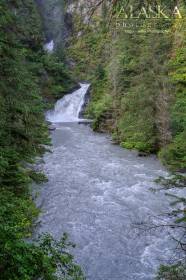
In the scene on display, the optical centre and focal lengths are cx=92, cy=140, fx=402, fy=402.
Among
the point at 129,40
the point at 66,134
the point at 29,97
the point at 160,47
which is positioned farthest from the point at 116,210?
the point at 129,40

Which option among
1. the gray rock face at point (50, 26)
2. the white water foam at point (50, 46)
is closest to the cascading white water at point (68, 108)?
the white water foam at point (50, 46)

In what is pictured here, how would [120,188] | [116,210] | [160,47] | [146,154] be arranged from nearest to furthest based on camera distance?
[116,210], [120,188], [146,154], [160,47]

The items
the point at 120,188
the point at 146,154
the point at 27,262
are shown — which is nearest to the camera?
the point at 27,262

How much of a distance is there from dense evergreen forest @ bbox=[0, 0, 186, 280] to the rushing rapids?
83cm

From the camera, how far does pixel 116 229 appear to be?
493 inches

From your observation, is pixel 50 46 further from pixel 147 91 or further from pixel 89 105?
pixel 147 91

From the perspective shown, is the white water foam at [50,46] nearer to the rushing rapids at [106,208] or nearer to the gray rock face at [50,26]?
the gray rock face at [50,26]

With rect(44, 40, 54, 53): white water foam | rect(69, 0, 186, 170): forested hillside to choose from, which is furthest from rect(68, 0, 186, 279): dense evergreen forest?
rect(44, 40, 54, 53): white water foam

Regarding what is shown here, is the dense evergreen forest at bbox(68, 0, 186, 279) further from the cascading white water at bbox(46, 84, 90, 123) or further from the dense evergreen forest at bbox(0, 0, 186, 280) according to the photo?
the cascading white water at bbox(46, 84, 90, 123)

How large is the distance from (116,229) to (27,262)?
8.20 m

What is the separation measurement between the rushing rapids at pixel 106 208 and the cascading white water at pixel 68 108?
52.2ft

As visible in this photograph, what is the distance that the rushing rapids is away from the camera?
10.6 metres

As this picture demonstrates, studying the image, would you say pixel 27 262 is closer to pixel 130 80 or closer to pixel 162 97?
pixel 162 97

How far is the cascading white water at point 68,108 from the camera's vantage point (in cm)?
4103
